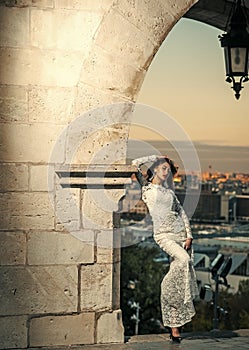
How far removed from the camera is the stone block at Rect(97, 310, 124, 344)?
21.0 feet

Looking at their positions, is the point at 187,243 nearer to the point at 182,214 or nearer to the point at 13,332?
the point at 182,214

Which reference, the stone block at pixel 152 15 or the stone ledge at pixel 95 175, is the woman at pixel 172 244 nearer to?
the stone ledge at pixel 95 175

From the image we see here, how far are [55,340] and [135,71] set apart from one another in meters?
1.62

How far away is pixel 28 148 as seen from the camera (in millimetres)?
6270

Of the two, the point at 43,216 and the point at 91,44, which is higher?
the point at 91,44

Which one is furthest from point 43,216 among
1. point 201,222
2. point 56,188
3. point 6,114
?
point 201,222

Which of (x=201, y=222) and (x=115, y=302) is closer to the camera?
(x=115, y=302)

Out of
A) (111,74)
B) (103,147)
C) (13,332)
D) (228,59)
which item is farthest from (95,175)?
(228,59)

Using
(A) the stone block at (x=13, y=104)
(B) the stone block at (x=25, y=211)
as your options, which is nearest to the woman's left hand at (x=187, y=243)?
(B) the stone block at (x=25, y=211)

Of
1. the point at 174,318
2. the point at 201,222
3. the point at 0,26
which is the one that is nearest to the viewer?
the point at 0,26

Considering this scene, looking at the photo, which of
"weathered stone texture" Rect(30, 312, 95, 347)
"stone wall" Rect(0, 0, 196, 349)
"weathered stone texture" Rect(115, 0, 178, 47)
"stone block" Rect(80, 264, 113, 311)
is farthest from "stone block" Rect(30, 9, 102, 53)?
"weathered stone texture" Rect(30, 312, 95, 347)

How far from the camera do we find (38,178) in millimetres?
6273

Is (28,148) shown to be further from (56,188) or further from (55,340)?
(55,340)

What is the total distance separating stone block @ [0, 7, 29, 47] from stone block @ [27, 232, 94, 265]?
109 cm
